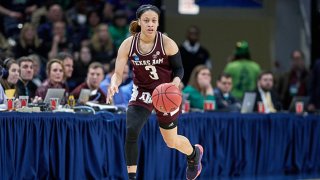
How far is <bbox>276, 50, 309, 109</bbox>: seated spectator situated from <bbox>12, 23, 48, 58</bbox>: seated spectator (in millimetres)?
5474

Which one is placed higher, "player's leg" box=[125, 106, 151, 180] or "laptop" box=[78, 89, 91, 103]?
"laptop" box=[78, 89, 91, 103]

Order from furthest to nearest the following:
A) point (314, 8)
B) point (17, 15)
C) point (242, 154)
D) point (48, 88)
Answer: point (314, 8) → point (17, 15) → point (242, 154) → point (48, 88)

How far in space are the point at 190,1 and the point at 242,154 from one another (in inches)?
285

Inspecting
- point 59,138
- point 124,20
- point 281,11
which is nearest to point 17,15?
point 124,20

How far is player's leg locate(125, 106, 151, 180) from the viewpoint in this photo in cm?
975

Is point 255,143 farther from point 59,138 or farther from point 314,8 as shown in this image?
point 314,8

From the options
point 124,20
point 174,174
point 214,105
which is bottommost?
point 174,174

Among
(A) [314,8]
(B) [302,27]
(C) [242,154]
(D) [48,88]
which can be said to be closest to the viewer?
(D) [48,88]

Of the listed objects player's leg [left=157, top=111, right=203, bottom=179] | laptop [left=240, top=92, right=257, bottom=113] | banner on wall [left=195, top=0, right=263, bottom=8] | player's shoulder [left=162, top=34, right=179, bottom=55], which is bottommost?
player's leg [left=157, top=111, right=203, bottom=179]

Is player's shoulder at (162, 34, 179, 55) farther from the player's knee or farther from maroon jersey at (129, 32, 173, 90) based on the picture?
the player's knee

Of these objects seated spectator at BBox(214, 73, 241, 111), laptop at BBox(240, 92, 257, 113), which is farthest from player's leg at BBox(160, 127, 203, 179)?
laptop at BBox(240, 92, 257, 113)

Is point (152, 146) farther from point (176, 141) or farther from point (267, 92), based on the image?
point (267, 92)

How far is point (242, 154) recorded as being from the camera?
45.4ft

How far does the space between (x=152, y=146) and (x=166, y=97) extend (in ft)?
9.81
